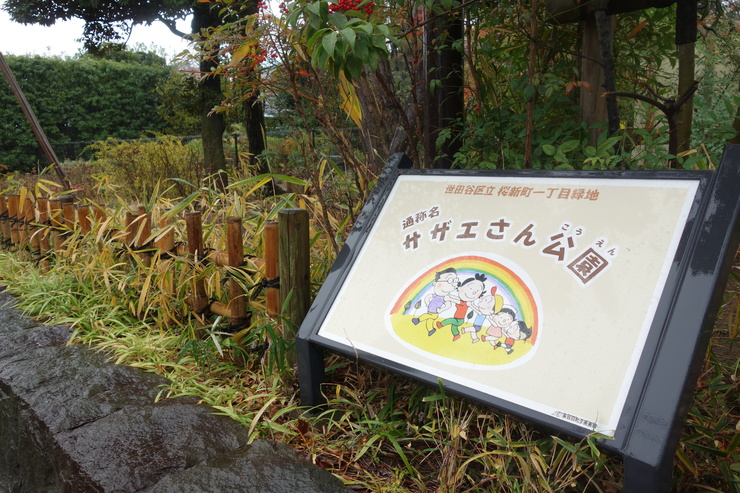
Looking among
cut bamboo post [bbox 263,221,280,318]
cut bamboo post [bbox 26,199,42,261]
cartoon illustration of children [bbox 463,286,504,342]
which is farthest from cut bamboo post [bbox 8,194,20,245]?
cartoon illustration of children [bbox 463,286,504,342]

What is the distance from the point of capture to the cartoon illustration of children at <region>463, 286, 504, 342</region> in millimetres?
1336

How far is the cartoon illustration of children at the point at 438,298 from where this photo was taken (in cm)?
142

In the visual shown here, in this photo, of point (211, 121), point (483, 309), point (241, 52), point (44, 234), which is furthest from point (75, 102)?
point (483, 309)

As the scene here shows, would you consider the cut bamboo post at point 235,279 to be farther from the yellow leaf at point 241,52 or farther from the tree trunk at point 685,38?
the tree trunk at point 685,38

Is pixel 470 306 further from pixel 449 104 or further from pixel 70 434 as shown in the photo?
pixel 449 104

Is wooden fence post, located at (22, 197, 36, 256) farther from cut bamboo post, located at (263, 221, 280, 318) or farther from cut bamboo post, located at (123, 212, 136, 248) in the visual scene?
cut bamboo post, located at (263, 221, 280, 318)

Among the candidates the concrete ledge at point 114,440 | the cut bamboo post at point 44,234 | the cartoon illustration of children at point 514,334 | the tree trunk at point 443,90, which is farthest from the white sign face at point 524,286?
the cut bamboo post at point 44,234

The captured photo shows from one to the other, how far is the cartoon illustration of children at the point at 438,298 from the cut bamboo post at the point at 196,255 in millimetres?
1238

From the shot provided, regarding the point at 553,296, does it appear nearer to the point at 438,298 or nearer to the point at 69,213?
the point at 438,298

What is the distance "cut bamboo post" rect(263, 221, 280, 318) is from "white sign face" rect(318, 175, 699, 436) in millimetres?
423

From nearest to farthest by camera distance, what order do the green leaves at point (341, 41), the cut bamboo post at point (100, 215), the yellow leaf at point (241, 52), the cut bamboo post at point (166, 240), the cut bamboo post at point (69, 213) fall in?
the green leaves at point (341, 41) < the yellow leaf at point (241, 52) < the cut bamboo post at point (166, 240) < the cut bamboo post at point (100, 215) < the cut bamboo post at point (69, 213)

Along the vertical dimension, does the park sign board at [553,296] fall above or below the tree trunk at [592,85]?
below

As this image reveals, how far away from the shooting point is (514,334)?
1.27 m

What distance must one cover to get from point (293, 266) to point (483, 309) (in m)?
0.79
